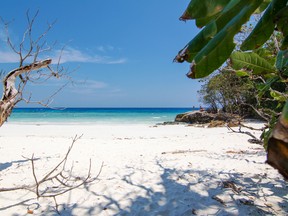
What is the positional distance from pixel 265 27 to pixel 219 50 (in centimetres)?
26

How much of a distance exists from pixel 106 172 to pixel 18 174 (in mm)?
1629

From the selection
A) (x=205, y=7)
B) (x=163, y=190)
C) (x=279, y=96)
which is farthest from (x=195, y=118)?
(x=205, y=7)

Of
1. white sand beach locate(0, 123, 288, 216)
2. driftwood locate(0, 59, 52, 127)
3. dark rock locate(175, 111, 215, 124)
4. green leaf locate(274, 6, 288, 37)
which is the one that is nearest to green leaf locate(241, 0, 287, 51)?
green leaf locate(274, 6, 288, 37)

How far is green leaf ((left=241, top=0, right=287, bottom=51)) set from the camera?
1143 millimetres

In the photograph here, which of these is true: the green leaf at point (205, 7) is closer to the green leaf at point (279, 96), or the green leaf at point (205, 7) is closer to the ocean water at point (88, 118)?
the green leaf at point (279, 96)

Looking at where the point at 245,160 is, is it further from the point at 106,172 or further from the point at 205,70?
the point at 205,70

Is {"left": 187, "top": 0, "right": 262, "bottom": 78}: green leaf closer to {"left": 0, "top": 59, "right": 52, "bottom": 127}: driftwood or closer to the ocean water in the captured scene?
{"left": 0, "top": 59, "right": 52, "bottom": 127}: driftwood

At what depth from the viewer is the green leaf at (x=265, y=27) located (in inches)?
45.0

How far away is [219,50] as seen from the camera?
46.4 inches

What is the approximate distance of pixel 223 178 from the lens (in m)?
4.27

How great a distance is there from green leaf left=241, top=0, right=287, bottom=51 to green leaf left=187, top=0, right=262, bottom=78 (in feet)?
0.26

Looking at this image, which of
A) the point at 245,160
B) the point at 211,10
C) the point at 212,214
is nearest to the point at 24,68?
the point at 212,214

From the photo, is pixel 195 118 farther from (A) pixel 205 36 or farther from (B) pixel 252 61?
(A) pixel 205 36

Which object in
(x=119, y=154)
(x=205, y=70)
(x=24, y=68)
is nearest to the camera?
(x=205, y=70)
